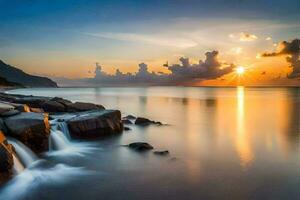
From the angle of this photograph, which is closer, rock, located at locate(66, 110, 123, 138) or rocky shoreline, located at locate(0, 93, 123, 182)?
rocky shoreline, located at locate(0, 93, 123, 182)

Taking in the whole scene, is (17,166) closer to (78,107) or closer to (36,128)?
(36,128)

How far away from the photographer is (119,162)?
19.3 metres

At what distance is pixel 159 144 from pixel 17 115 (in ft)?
35.6

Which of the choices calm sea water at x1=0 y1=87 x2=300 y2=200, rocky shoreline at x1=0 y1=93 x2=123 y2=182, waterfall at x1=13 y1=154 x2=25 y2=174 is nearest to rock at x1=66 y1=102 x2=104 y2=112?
rocky shoreline at x1=0 y1=93 x2=123 y2=182

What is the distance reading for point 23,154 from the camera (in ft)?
57.9

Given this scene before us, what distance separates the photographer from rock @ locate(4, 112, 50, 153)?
743 inches

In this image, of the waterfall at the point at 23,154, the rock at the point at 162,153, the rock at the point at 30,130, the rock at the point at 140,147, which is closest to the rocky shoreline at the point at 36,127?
the rock at the point at 30,130

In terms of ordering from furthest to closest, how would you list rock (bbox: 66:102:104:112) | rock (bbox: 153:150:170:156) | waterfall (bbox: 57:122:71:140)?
1. rock (bbox: 66:102:104:112)
2. waterfall (bbox: 57:122:71:140)
3. rock (bbox: 153:150:170:156)

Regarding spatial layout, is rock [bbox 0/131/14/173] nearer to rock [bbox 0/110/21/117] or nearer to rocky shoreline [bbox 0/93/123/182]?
rocky shoreline [bbox 0/93/123/182]

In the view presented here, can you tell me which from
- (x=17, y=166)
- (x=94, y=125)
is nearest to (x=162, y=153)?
(x=94, y=125)

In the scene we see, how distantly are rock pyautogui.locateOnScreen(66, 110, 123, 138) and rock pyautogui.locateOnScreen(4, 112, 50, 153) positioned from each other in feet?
13.8

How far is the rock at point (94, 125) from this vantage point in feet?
82.3

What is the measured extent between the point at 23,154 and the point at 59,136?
16.9ft

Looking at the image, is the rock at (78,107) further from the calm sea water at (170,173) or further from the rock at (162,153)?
the rock at (162,153)
